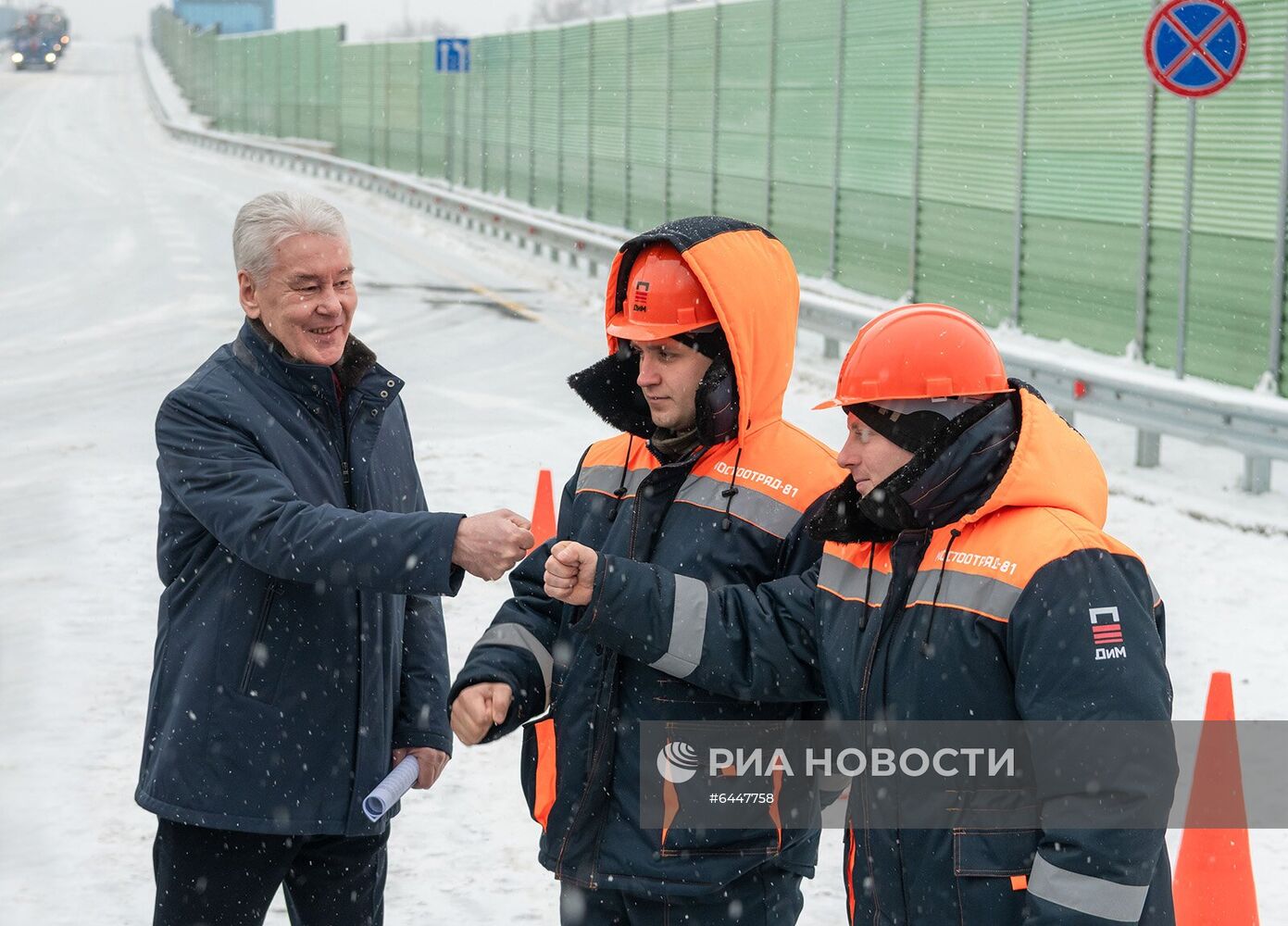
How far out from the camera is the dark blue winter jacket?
3.39 m

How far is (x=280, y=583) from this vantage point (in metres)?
3.52

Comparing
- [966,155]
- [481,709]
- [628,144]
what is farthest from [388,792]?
[628,144]

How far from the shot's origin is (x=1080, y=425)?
13.3 meters

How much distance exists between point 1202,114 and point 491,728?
1057cm

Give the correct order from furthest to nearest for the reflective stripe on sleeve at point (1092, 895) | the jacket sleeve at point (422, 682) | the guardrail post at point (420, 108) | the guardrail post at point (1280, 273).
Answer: the guardrail post at point (420, 108)
the guardrail post at point (1280, 273)
the jacket sleeve at point (422, 682)
the reflective stripe on sleeve at point (1092, 895)

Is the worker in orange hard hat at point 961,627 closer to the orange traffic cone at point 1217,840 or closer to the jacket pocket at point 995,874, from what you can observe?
the jacket pocket at point 995,874

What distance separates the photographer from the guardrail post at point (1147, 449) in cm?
1121

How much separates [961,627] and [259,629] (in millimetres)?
1471

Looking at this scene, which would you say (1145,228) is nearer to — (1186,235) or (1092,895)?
(1186,235)

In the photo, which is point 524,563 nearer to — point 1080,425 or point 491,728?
point 491,728

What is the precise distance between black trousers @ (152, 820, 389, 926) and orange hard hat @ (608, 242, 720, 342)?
4.27ft

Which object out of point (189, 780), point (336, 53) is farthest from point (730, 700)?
point (336, 53)

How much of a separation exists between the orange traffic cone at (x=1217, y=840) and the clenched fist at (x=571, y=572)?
2.28 metres

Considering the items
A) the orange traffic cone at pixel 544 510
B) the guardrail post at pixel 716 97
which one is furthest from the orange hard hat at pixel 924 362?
the guardrail post at pixel 716 97
